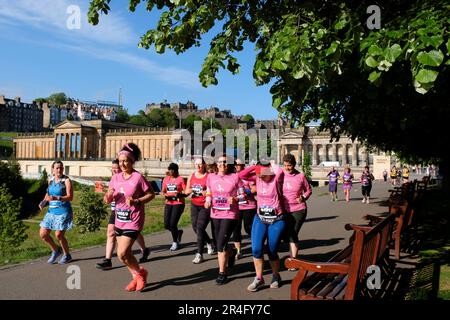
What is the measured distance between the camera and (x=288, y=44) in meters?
5.24

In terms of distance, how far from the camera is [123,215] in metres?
6.48

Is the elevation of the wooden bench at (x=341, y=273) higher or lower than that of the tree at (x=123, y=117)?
lower

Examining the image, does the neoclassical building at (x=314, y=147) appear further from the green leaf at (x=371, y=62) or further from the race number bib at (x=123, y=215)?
the green leaf at (x=371, y=62)

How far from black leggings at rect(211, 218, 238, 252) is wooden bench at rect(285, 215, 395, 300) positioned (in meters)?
2.00

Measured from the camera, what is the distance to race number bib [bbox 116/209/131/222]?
21.2ft

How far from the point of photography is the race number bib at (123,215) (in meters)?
6.46

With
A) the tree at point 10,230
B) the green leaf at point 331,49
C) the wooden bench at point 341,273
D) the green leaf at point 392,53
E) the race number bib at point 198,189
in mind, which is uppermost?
the green leaf at point 331,49

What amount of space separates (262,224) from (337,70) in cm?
249

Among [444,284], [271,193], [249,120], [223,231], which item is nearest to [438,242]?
[444,284]

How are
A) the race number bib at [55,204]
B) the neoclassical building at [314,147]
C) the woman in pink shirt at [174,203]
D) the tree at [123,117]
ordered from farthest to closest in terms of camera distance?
the tree at [123,117] < the neoclassical building at [314,147] < the woman in pink shirt at [174,203] < the race number bib at [55,204]

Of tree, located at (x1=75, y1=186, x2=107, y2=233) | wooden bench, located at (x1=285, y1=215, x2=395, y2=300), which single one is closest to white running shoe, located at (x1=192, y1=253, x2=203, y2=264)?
wooden bench, located at (x1=285, y1=215, x2=395, y2=300)

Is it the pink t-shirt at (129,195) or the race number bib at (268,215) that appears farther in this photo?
the race number bib at (268,215)

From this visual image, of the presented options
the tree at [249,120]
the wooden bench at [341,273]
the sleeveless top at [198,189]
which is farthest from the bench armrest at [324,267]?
the tree at [249,120]

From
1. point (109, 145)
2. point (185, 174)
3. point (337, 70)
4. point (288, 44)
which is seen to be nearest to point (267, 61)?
point (288, 44)
